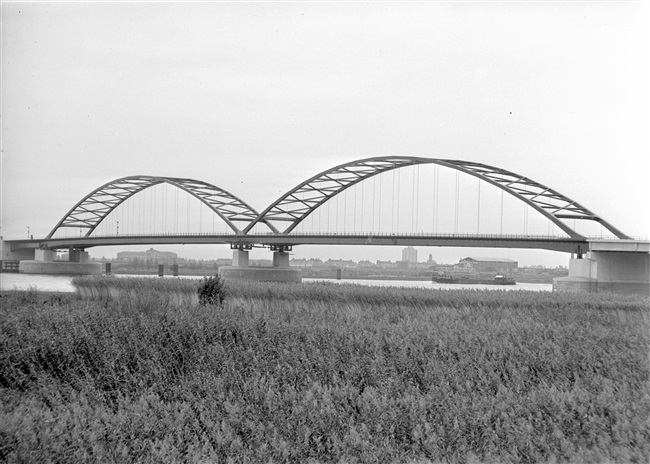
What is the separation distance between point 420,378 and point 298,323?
184 inches

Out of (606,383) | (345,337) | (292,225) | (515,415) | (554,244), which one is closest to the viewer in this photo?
(515,415)

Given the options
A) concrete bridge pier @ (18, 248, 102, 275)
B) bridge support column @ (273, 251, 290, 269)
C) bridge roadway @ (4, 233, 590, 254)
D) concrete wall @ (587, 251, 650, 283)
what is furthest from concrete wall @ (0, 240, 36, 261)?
concrete wall @ (587, 251, 650, 283)

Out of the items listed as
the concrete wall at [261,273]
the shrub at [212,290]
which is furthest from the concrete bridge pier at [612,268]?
the shrub at [212,290]

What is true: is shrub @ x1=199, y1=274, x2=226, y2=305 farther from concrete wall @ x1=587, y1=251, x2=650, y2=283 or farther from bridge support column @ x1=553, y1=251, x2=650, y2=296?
concrete wall @ x1=587, y1=251, x2=650, y2=283

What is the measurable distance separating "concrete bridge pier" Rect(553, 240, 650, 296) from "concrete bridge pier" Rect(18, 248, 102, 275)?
66.8 m

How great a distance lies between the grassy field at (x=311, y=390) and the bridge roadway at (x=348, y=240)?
49.3 m

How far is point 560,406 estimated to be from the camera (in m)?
8.57

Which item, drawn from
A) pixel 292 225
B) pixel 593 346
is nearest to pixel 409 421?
pixel 593 346

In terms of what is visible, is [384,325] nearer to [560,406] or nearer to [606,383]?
[606,383]

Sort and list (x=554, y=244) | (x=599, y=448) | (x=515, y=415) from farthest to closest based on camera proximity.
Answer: (x=554, y=244), (x=515, y=415), (x=599, y=448)

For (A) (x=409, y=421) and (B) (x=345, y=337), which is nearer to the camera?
(A) (x=409, y=421)

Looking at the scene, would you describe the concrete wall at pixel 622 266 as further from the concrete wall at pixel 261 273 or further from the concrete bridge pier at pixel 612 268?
the concrete wall at pixel 261 273

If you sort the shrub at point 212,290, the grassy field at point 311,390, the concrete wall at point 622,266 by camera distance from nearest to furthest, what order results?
1. the grassy field at point 311,390
2. the shrub at point 212,290
3. the concrete wall at point 622,266

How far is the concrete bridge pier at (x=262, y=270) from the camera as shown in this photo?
77312mm
